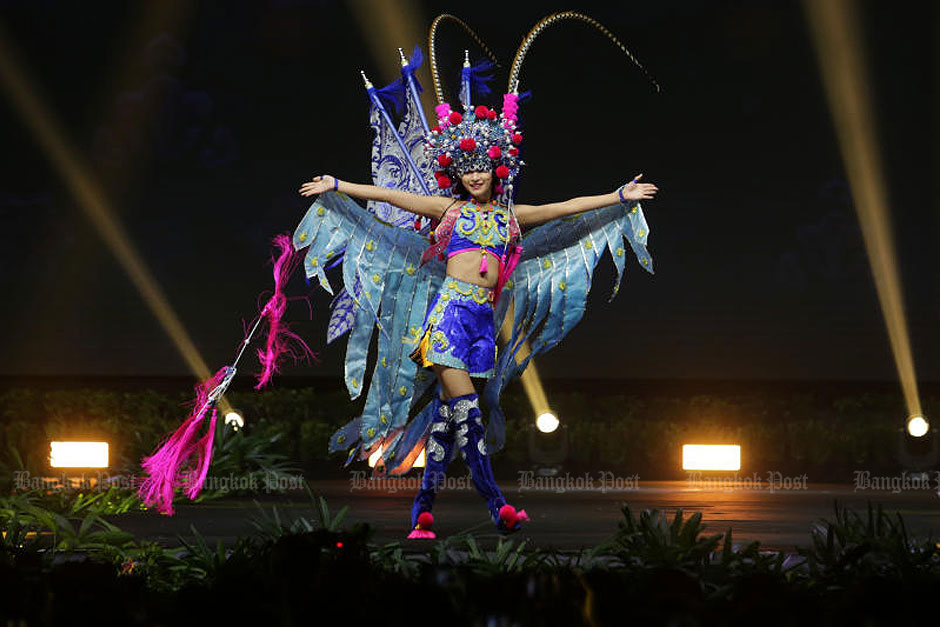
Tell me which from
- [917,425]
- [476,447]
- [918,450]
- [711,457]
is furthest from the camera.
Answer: [918,450]

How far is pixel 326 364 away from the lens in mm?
9078

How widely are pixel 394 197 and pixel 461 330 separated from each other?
605 millimetres

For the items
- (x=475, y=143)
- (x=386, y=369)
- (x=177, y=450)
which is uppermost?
(x=475, y=143)

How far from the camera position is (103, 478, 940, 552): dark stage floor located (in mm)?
4262

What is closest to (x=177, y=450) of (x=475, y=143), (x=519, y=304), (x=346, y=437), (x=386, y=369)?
(x=346, y=437)

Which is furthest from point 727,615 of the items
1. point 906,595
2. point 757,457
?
point 757,457

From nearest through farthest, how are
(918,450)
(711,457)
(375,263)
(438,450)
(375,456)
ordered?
(438,450), (375,263), (375,456), (711,457), (918,450)

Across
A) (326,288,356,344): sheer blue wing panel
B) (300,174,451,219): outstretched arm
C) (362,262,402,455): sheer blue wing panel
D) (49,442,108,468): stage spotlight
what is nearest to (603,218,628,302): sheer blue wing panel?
(300,174,451,219): outstretched arm

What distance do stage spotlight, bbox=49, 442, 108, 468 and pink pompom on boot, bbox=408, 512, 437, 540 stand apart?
275 cm

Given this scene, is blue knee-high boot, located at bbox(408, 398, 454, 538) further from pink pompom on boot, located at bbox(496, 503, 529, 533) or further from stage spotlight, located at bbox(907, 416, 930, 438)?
stage spotlight, located at bbox(907, 416, 930, 438)

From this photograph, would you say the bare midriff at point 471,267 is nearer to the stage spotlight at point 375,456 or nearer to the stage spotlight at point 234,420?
the stage spotlight at point 375,456

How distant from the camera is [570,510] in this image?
17.2ft

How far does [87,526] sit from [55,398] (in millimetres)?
4814

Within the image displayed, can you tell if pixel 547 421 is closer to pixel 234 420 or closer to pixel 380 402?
pixel 234 420
